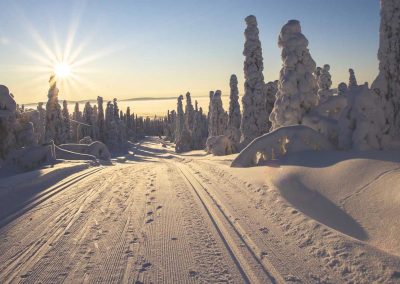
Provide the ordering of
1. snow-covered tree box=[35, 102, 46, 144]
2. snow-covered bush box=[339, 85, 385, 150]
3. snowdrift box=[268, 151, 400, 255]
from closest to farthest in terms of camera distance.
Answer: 1. snowdrift box=[268, 151, 400, 255]
2. snow-covered bush box=[339, 85, 385, 150]
3. snow-covered tree box=[35, 102, 46, 144]

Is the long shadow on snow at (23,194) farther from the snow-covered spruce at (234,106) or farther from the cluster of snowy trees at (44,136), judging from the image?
the snow-covered spruce at (234,106)

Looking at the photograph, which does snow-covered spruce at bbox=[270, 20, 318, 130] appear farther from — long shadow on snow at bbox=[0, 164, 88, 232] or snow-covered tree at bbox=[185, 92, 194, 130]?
snow-covered tree at bbox=[185, 92, 194, 130]

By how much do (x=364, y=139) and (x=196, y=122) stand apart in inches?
2076

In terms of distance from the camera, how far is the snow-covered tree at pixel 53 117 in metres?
51.1

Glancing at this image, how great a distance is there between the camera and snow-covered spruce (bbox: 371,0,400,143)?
17.2 meters

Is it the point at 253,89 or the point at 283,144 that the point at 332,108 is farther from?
the point at 253,89

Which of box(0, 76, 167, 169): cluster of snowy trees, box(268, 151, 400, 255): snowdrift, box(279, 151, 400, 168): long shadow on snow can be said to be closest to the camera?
box(268, 151, 400, 255): snowdrift

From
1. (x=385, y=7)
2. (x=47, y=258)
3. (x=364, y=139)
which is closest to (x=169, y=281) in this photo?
(x=47, y=258)

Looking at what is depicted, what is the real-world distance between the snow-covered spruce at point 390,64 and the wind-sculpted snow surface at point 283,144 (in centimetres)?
409

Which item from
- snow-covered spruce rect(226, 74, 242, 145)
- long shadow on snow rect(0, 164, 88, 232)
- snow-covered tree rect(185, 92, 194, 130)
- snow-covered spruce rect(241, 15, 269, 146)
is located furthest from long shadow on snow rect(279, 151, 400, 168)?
snow-covered tree rect(185, 92, 194, 130)

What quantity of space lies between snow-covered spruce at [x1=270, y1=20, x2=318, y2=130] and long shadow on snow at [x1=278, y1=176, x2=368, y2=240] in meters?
8.83

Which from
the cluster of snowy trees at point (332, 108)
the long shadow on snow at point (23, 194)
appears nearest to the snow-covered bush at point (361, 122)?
the cluster of snowy trees at point (332, 108)

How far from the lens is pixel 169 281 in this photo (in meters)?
5.44

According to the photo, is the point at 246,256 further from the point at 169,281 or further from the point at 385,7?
the point at 385,7
